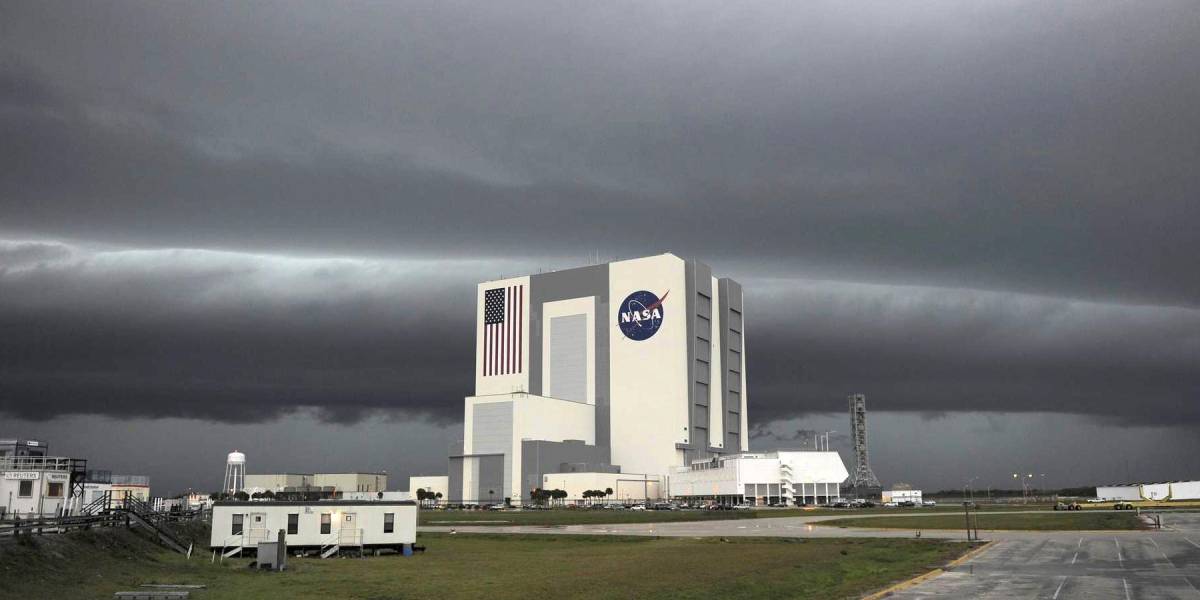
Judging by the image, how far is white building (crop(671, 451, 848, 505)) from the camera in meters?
178

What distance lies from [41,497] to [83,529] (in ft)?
65.0

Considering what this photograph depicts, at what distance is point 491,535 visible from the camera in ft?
293

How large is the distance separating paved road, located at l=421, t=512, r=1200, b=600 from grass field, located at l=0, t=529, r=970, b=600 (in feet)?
10.7

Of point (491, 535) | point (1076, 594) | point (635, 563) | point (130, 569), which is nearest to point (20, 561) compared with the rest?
point (130, 569)

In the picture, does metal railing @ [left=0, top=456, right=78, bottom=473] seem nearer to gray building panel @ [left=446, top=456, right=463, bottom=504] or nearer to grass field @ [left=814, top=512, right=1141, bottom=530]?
grass field @ [left=814, top=512, right=1141, bottom=530]

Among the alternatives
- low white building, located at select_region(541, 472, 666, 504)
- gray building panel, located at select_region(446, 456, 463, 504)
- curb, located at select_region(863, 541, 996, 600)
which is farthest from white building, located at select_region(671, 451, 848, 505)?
curb, located at select_region(863, 541, 996, 600)

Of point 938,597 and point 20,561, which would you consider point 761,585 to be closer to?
point 938,597

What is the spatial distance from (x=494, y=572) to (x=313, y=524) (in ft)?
62.1

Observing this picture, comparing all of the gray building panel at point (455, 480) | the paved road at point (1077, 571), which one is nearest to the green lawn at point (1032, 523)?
the paved road at point (1077, 571)

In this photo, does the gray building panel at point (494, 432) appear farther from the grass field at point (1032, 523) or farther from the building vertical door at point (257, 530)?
the building vertical door at point (257, 530)

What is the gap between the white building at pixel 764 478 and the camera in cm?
17775

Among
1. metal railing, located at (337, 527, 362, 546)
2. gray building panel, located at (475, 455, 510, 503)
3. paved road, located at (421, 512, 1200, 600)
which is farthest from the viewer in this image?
gray building panel, located at (475, 455, 510, 503)

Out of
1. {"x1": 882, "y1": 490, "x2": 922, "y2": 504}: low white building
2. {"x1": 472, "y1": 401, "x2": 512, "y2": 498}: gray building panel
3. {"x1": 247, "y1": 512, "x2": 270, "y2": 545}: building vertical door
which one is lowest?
{"x1": 882, "y1": 490, "x2": 922, "y2": 504}: low white building

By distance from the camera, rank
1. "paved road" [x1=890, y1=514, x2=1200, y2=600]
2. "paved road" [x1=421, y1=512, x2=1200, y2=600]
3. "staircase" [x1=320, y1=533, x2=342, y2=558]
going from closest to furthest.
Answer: "paved road" [x1=890, y1=514, x2=1200, y2=600]
"paved road" [x1=421, y1=512, x2=1200, y2=600]
"staircase" [x1=320, y1=533, x2=342, y2=558]
